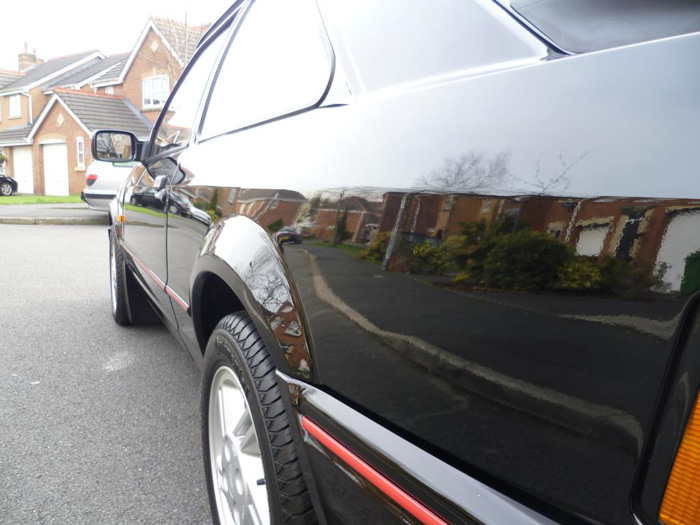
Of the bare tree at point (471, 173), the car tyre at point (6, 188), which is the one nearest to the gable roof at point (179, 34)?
the car tyre at point (6, 188)

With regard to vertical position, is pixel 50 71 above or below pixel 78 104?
above

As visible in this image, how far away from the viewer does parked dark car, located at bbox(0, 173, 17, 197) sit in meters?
25.3

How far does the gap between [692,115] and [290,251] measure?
84 centimetres

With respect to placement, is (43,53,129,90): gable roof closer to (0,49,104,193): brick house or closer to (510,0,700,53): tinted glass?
(0,49,104,193): brick house

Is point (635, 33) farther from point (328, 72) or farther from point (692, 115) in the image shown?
point (328, 72)

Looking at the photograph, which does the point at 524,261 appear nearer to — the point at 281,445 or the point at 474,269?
the point at 474,269

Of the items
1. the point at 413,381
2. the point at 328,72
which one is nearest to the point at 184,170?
the point at 328,72

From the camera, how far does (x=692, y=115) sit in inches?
25.2

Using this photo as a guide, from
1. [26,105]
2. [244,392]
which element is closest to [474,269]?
[244,392]

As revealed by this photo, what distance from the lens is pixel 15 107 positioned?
35281mm

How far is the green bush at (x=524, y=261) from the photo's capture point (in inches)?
29.6

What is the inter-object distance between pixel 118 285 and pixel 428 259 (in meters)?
3.59

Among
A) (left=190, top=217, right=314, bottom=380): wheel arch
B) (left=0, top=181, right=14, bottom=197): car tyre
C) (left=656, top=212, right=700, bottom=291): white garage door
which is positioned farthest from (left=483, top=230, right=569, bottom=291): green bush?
(left=0, top=181, right=14, bottom=197): car tyre

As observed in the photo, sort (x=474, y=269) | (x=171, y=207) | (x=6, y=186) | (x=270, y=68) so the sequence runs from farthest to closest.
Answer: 1. (x=6, y=186)
2. (x=171, y=207)
3. (x=270, y=68)
4. (x=474, y=269)
